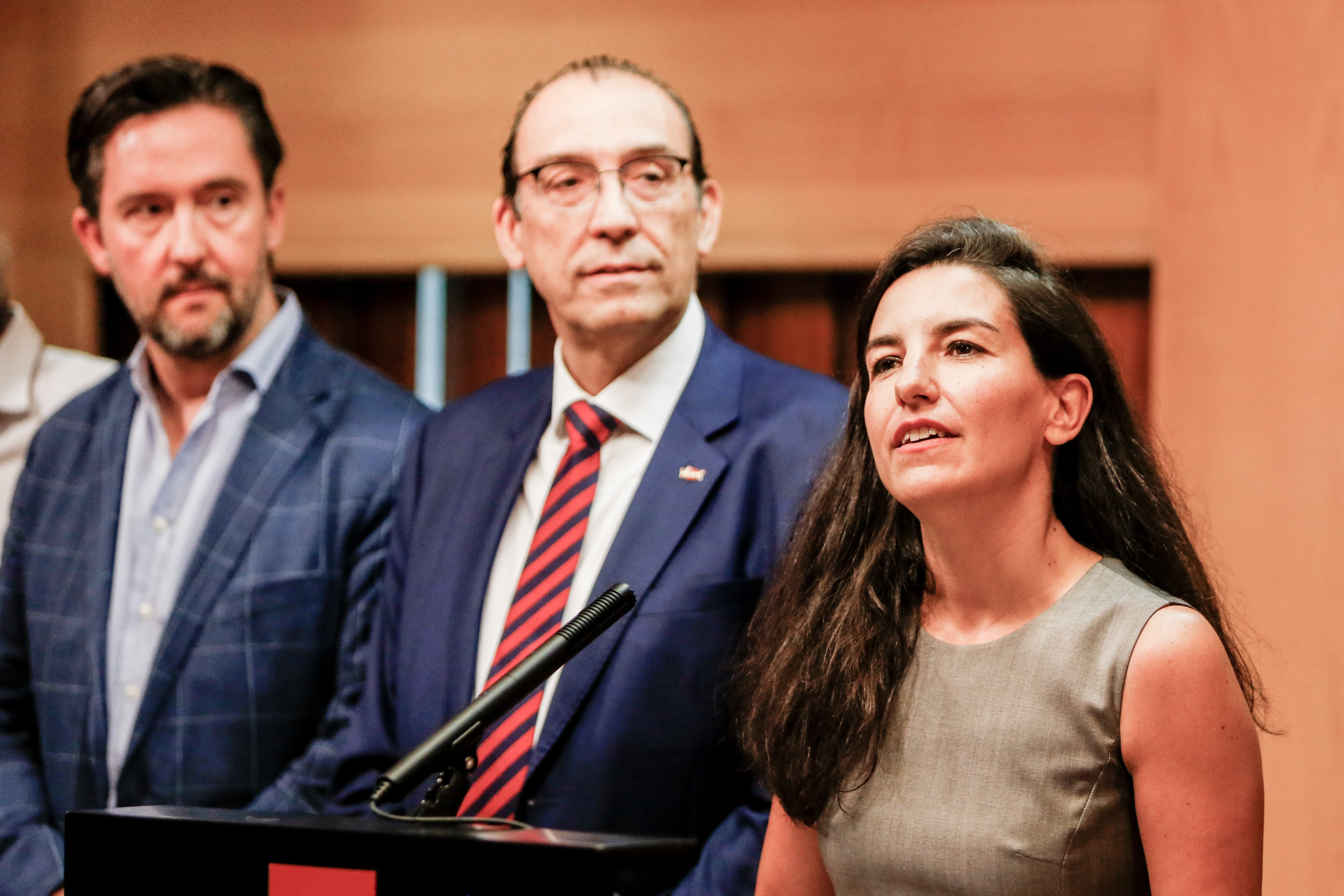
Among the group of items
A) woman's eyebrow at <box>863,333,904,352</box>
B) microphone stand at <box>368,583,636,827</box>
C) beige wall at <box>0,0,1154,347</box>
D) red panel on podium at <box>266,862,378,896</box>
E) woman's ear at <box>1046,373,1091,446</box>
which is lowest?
red panel on podium at <box>266,862,378,896</box>

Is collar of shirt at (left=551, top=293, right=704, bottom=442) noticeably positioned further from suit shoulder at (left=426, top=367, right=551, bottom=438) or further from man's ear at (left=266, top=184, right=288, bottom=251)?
man's ear at (left=266, top=184, right=288, bottom=251)

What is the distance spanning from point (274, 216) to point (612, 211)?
0.84 m

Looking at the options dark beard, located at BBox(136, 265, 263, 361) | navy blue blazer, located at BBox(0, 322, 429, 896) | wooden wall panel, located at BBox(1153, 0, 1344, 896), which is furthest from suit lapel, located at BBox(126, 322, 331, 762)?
wooden wall panel, located at BBox(1153, 0, 1344, 896)

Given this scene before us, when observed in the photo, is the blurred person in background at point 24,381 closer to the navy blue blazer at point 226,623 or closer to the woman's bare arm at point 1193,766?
the navy blue blazer at point 226,623

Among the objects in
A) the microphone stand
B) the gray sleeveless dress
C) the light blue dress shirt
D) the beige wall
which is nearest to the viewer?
the microphone stand

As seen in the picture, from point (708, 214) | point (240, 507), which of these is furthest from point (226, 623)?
point (708, 214)

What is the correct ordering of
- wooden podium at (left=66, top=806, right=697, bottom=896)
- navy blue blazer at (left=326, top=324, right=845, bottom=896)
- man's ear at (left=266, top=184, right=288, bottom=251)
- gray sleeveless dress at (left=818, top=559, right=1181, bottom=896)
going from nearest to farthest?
wooden podium at (left=66, top=806, right=697, bottom=896) → gray sleeveless dress at (left=818, top=559, right=1181, bottom=896) → navy blue blazer at (left=326, top=324, right=845, bottom=896) → man's ear at (left=266, top=184, right=288, bottom=251)

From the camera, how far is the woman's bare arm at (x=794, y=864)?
162cm

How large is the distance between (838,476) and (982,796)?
46 centimetres

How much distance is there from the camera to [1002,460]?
1.46 metres

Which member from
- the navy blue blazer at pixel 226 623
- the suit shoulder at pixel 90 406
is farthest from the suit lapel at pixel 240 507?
the suit shoulder at pixel 90 406

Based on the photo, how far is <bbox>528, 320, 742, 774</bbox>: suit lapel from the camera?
71.9 inches

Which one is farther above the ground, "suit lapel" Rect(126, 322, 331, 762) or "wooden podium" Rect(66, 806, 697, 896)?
"suit lapel" Rect(126, 322, 331, 762)

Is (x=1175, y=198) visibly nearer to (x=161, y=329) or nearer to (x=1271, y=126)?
(x=1271, y=126)
